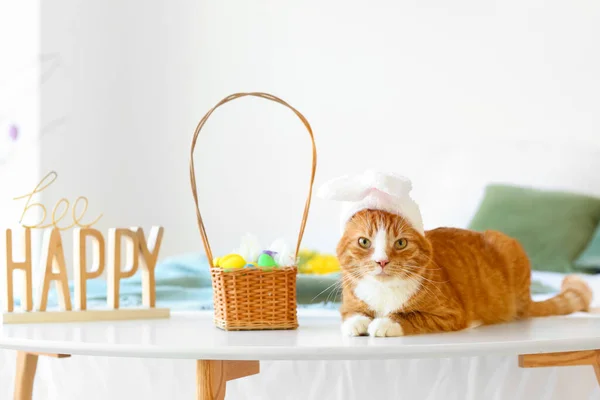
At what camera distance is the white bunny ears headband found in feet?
4.29

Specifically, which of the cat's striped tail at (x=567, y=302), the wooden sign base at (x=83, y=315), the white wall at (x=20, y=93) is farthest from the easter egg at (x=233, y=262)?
the white wall at (x=20, y=93)

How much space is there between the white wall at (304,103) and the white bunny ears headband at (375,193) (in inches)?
71.8

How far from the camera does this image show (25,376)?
1.59 meters

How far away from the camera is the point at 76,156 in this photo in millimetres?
4027

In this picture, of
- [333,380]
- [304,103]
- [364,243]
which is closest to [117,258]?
[333,380]

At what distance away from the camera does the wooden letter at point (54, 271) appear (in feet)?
5.38

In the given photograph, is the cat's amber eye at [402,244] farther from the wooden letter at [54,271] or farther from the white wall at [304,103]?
the white wall at [304,103]

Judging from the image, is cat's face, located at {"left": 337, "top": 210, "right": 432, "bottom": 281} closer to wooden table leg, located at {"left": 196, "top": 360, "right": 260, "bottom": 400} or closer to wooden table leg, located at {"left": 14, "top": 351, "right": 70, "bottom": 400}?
wooden table leg, located at {"left": 196, "top": 360, "right": 260, "bottom": 400}

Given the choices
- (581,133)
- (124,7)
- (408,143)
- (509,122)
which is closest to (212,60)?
(124,7)

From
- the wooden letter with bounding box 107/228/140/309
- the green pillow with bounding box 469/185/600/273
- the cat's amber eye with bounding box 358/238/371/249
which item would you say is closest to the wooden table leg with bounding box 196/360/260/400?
→ the cat's amber eye with bounding box 358/238/371/249

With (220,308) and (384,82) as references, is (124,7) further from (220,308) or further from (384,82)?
(220,308)

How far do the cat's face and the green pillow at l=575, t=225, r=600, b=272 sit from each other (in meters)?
1.57

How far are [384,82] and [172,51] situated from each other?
114 centimetres

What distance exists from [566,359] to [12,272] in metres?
1.05
